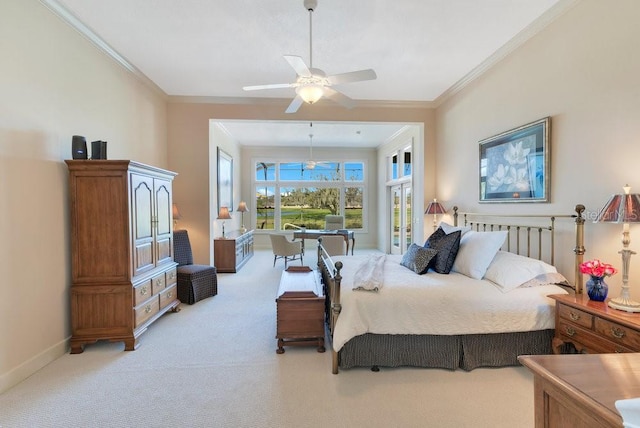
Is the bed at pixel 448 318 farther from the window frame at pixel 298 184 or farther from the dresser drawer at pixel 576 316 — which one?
the window frame at pixel 298 184

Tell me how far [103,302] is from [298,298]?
1877 millimetres

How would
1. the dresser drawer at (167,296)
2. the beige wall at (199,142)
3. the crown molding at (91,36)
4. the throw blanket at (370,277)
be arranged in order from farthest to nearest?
the beige wall at (199,142) < the dresser drawer at (167,296) < the crown molding at (91,36) < the throw blanket at (370,277)

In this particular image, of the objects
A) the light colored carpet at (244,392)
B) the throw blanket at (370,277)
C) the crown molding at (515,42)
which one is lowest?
the light colored carpet at (244,392)

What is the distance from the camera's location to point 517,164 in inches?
134

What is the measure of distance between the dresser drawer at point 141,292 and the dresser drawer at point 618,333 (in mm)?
Result: 3832

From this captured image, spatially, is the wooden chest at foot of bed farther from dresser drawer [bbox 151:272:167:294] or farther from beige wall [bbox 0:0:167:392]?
beige wall [bbox 0:0:167:392]

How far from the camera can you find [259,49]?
360cm

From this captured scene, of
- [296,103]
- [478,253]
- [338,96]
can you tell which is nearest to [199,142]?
[296,103]

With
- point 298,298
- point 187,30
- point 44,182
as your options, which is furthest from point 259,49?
point 298,298

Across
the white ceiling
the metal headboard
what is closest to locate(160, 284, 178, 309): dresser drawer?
the white ceiling

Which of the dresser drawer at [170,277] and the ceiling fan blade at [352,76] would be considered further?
the dresser drawer at [170,277]

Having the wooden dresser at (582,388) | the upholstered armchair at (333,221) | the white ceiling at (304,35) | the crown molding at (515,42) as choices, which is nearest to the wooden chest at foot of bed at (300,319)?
the wooden dresser at (582,388)

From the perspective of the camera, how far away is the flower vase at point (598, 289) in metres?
2.31

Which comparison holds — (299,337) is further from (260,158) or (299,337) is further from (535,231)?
(260,158)
